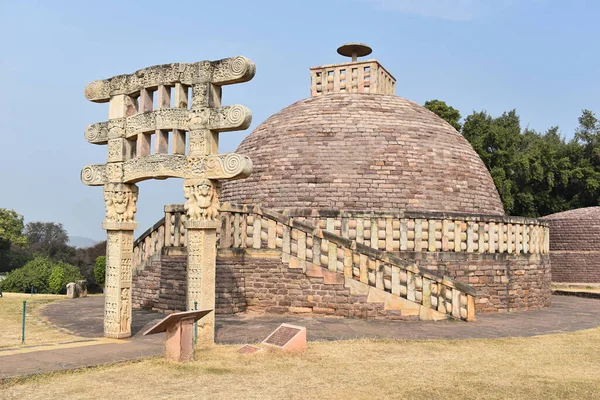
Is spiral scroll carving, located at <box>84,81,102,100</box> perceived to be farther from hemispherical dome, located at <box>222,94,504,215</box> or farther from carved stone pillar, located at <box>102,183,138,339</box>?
hemispherical dome, located at <box>222,94,504,215</box>

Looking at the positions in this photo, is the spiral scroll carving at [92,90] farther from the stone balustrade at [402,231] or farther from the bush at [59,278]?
the bush at [59,278]

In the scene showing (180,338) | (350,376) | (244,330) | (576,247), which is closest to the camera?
(350,376)

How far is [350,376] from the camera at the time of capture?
271 inches

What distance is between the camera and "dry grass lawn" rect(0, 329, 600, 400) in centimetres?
609

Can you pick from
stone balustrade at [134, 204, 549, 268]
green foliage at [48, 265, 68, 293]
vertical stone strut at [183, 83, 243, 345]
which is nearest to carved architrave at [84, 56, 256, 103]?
vertical stone strut at [183, 83, 243, 345]

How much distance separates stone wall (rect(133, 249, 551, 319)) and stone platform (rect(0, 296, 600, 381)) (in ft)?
1.05

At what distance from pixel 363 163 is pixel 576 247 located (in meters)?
14.2

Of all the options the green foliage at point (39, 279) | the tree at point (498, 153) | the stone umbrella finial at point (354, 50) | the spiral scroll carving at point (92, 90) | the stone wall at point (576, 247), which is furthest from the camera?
the tree at point (498, 153)

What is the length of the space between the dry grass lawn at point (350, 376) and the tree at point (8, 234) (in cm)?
3696

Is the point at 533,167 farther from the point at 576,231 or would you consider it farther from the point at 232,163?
the point at 232,163

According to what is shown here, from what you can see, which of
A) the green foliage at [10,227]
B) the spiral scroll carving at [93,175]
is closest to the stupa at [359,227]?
the spiral scroll carving at [93,175]

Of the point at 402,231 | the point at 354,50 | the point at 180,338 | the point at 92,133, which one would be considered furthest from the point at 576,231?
the point at 180,338

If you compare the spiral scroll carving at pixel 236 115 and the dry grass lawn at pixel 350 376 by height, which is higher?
the spiral scroll carving at pixel 236 115

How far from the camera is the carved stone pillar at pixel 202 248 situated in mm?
8445
